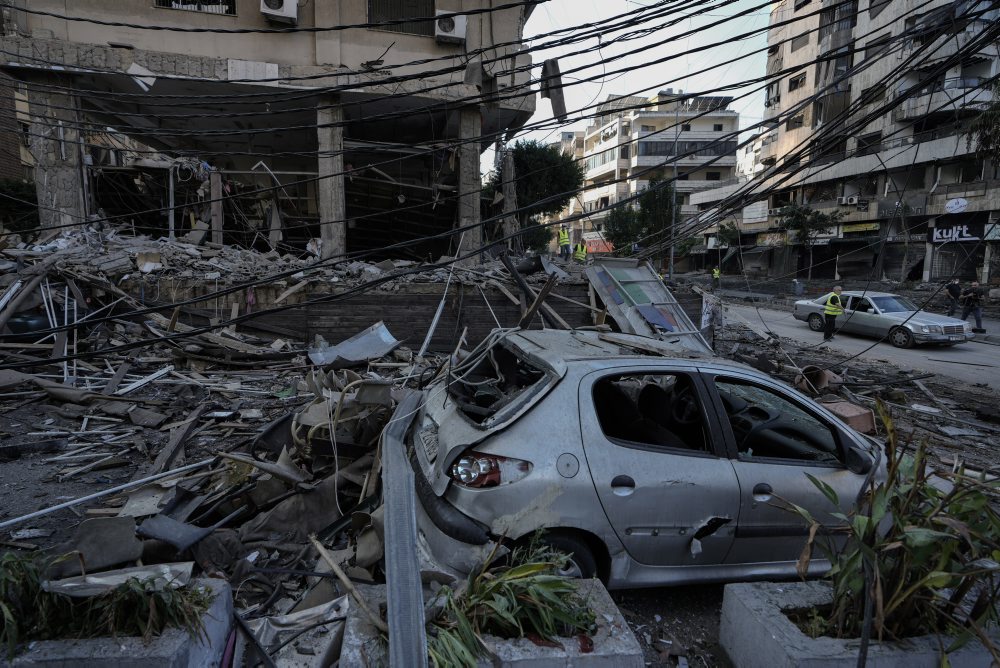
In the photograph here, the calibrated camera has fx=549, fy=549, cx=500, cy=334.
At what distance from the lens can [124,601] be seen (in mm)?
2211

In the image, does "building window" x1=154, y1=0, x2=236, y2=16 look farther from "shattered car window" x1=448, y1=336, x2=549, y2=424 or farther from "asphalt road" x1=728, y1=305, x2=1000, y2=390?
"asphalt road" x1=728, y1=305, x2=1000, y2=390


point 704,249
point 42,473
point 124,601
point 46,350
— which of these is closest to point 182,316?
point 46,350

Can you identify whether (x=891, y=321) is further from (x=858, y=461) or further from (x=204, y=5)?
(x=204, y=5)

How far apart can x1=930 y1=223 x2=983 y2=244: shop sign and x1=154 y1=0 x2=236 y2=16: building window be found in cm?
3415

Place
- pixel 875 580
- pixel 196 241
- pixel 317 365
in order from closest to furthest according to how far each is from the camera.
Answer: pixel 875 580 → pixel 317 365 → pixel 196 241

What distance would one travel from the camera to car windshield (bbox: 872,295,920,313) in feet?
52.4

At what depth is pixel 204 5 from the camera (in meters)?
13.5

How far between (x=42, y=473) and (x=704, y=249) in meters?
51.2

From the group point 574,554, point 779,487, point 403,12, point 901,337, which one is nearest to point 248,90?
point 403,12

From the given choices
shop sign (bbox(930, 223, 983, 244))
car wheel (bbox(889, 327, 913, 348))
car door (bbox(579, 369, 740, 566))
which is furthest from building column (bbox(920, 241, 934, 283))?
car door (bbox(579, 369, 740, 566))

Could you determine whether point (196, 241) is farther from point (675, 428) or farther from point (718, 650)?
point (718, 650)

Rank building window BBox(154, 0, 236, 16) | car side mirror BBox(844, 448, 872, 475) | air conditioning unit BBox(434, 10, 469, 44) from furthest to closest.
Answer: air conditioning unit BBox(434, 10, 469, 44) < building window BBox(154, 0, 236, 16) < car side mirror BBox(844, 448, 872, 475)

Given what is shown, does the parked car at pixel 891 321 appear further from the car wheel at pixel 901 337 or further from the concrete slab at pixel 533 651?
the concrete slab at pixel 533 651

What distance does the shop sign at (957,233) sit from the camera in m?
28.8
